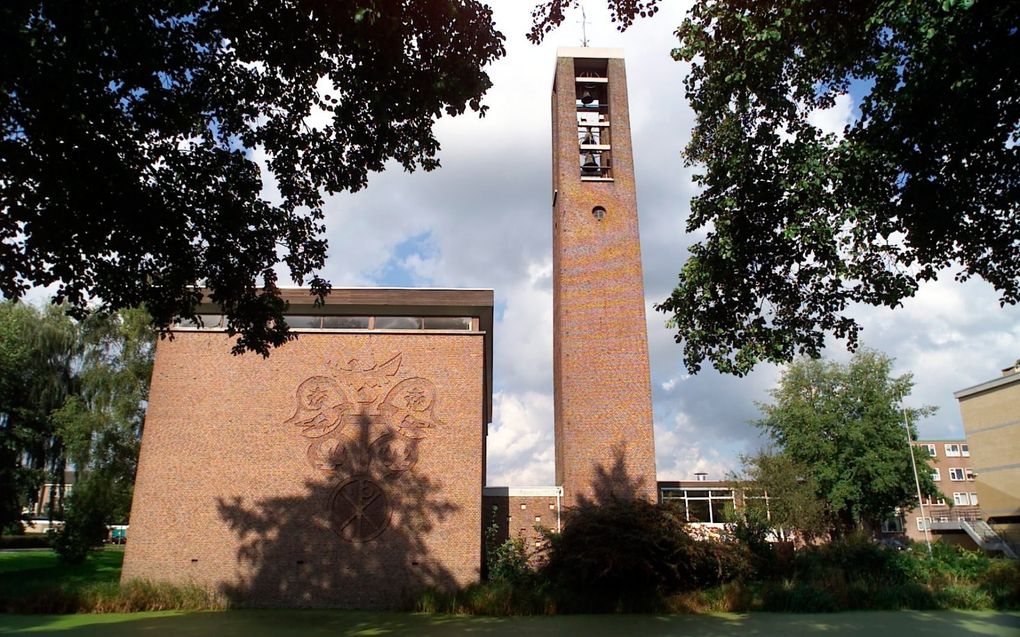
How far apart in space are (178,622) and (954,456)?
7073 cm

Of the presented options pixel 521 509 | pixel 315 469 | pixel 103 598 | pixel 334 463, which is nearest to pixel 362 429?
pixel 334 463

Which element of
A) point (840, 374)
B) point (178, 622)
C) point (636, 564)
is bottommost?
point (178, 622)

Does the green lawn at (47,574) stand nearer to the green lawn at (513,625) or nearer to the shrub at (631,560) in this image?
the green lawn at (513,625)

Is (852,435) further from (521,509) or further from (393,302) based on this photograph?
(393,302)

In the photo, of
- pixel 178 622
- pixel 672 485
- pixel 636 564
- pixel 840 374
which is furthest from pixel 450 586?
pixel 840 374

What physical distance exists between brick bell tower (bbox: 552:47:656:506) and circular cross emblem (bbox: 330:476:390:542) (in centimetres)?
757

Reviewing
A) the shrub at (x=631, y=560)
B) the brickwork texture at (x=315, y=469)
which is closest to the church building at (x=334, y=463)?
the brickwork texture at (x=315, y=469)

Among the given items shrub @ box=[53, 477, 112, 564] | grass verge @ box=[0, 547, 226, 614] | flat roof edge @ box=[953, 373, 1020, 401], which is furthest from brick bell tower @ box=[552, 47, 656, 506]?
flat roof edge @ box=[953, 373, 1020, 401]

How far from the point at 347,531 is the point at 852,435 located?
28202mm

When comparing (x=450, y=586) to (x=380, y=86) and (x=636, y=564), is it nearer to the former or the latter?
(x=636, y=564)

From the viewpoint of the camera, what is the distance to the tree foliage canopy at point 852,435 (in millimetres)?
34844

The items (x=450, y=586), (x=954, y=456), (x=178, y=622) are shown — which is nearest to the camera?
(x=178, y=622)

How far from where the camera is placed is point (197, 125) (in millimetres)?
8680

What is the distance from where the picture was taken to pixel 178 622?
605 inches
